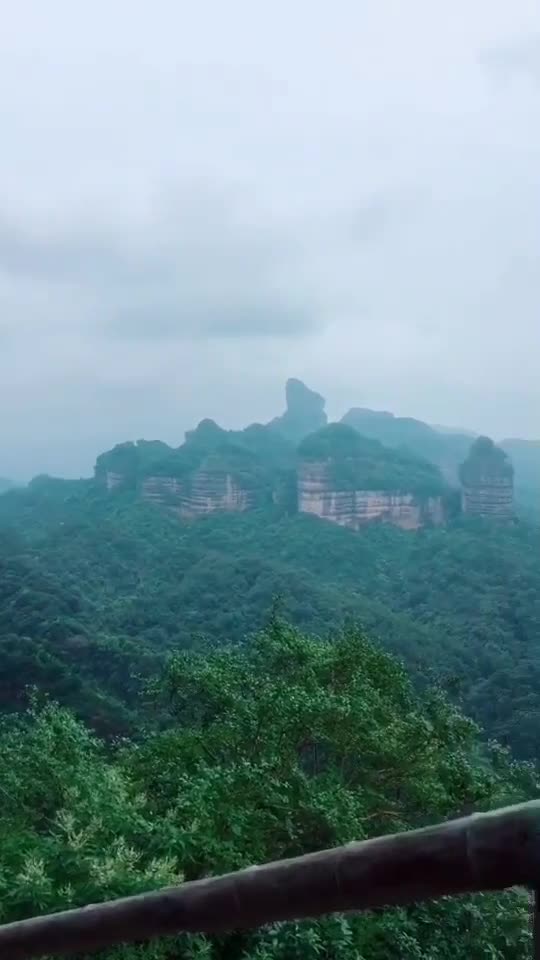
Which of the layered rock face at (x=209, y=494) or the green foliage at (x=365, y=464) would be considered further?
the layered rock face at (x=209, y=494)

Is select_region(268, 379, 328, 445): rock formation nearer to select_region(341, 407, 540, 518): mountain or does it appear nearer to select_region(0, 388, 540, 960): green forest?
select_region(341, 407, 540, 518): mountain

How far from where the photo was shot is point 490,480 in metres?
34.3

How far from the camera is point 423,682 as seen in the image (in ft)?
46.0

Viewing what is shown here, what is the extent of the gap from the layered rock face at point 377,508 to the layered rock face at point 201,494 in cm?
322

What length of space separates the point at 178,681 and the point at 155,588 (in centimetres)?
1983

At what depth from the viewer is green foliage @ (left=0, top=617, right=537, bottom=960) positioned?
3.10 meters

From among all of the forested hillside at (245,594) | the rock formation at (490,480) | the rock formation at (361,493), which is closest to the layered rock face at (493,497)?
the rock formation at (490,480)

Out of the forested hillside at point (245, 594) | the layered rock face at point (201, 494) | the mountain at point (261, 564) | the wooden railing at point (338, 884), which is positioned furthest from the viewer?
the layered rock face at point (201, 494)

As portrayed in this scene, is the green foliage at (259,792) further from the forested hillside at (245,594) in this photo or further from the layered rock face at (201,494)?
the layered rock face at (201,494)

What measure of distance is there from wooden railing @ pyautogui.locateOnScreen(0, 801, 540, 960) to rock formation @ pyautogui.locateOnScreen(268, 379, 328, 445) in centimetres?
5264

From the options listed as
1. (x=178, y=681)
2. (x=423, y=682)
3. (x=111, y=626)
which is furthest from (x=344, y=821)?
(x=111, y=626)

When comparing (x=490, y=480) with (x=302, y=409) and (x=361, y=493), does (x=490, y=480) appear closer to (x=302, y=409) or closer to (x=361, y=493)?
(x=361, y=493)

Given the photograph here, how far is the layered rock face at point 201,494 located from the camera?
37.4 metres

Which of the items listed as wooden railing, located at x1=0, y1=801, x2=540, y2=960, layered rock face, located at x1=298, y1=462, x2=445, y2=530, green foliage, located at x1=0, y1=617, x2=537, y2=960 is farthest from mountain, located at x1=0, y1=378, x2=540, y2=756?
wooden railing, located at x1=0, y1=801, x2=540, y2=960
